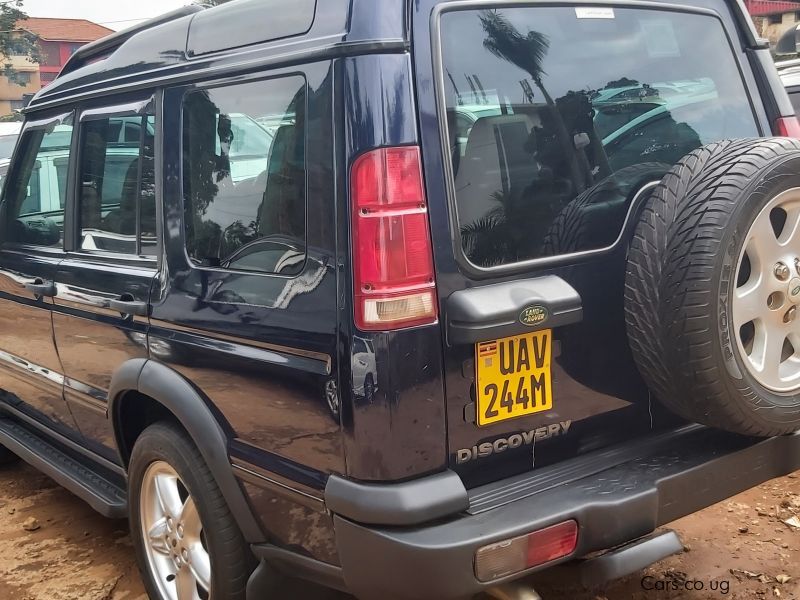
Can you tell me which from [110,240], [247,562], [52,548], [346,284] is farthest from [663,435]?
[52,548]

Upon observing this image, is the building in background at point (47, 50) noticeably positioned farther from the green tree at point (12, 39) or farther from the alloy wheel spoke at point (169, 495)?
the alloy wheel spoke at point (169, 495)

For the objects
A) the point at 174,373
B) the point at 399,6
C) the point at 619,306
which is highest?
the point at 399,6

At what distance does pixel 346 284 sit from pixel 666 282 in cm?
79

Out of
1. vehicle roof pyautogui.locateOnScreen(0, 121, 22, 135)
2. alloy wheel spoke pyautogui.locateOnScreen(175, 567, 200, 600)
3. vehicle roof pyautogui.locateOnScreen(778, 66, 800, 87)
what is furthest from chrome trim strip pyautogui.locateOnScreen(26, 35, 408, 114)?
vehicle roof pyautogui.locateOnScreen(0, 121, 22, 135)

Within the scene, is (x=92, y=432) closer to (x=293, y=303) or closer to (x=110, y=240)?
(x=110, y=240)

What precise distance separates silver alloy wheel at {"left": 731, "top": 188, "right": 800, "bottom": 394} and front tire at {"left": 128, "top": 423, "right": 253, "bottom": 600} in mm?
1499

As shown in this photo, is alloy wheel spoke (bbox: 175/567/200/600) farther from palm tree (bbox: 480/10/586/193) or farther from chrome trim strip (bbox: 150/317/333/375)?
palm tree (bbox: 480/10/586/193)

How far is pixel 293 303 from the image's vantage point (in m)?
2.04

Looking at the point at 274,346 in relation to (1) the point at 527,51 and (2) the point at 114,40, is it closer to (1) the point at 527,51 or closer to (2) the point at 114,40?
(1) the point at 527,51

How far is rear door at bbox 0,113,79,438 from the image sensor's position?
318 centimetres

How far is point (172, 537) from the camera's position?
8.68 feet

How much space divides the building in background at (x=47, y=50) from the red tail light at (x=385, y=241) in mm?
58004

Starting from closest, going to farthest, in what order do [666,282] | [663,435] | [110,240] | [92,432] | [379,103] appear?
[379,103], [666,282], [663,435], [110,240], [92,432]

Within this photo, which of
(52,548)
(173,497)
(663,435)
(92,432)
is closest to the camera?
(663,435)
